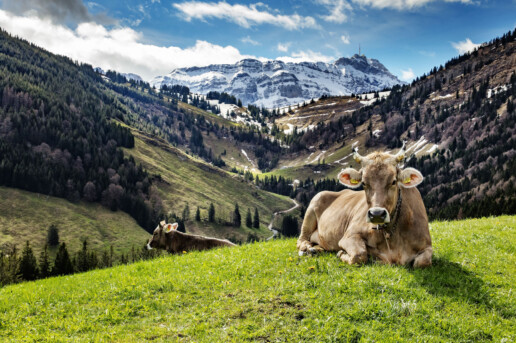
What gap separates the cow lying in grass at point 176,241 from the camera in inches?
1085

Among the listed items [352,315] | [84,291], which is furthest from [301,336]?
[84,291]

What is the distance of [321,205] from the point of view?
50.9ft

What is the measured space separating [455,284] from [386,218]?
2.72 m

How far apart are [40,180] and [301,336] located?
747 feet

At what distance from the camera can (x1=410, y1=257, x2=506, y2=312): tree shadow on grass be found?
28.2 ft

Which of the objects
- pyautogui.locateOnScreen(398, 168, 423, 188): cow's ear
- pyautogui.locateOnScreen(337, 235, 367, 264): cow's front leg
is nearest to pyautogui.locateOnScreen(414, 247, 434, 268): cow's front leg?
pyautogui.locateOnScreen(337, 235, 367, 264): cow's front leg

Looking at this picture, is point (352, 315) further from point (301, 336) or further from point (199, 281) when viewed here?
point (199, 281)

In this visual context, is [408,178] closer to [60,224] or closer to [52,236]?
[52,236]

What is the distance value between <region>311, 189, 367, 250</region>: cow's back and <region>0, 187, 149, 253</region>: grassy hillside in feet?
530

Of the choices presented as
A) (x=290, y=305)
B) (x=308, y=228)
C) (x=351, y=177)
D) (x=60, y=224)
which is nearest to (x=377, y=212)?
(x=351, y=177)

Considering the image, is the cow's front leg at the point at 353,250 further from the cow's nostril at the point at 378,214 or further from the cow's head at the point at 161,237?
the cow's head at the point at 161,237

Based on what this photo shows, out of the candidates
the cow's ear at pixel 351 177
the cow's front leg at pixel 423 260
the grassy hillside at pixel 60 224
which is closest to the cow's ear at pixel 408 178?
the cow's ear at pixel 351 177

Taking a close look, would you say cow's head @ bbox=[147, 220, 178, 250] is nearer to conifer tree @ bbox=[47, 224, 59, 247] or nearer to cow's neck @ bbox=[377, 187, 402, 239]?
cow's neck @ bbox=[377, 187, 402, 239]

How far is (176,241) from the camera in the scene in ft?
94.2
